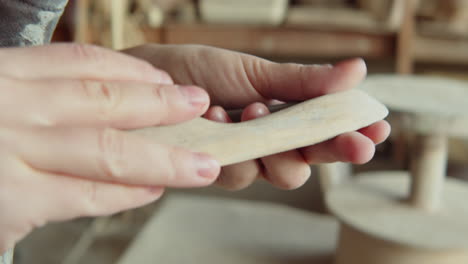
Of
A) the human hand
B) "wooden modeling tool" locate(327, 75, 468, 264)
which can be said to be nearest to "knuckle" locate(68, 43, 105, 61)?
the human hand

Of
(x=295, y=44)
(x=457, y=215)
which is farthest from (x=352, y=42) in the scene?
(x=457, y=215)

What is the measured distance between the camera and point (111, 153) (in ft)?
0.88

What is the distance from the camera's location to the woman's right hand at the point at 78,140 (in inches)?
10.0

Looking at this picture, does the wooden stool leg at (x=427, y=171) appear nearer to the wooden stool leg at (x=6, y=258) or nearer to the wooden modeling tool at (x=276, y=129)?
the wooden modeling tool at (x=276, y=129)

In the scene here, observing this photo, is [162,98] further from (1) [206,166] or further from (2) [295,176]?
(2) [295,176]

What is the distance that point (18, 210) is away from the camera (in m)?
0.26

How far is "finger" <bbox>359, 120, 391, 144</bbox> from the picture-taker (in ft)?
1.32

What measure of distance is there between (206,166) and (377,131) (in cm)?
17

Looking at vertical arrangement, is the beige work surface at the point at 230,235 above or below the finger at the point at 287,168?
below

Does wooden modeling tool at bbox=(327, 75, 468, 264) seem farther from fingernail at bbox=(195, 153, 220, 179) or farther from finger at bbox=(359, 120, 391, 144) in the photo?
fingernail at bbox=(195, 153, 220, 179)

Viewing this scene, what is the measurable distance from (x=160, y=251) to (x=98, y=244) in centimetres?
30

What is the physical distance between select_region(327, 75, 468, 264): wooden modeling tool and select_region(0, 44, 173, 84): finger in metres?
0.73

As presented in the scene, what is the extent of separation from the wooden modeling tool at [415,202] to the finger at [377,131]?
0.57 m

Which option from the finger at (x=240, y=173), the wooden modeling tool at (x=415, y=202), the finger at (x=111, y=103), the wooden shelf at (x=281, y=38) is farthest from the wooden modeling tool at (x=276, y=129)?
the wooden shelf at (x=281, y=38)
